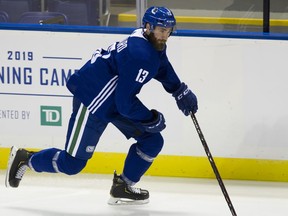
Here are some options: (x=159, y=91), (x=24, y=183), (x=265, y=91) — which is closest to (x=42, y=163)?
(x=24, y=183)

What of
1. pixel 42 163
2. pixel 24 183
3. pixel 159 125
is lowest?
pixel 24 183

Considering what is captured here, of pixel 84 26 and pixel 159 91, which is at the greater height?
pixel 84 26

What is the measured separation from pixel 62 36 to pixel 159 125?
3.92 feet

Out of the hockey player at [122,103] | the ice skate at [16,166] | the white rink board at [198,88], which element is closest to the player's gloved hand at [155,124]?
the hockey player at [122,103]

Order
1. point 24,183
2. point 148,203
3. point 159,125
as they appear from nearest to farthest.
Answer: point 159,125
point 148,203
point 24,183

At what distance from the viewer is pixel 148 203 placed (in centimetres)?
458

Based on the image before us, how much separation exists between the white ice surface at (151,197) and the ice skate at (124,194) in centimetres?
4

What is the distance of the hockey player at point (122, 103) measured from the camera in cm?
399

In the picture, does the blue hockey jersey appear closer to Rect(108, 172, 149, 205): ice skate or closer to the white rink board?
Rect(108, 172, 149, 205): ice skate

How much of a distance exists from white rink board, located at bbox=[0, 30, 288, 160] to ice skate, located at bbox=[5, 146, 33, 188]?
2.06ft

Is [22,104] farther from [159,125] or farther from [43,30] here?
[159,125]

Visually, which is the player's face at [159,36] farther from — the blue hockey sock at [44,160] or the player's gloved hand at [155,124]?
the blue hockey sock at [44,160]

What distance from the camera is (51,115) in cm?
511

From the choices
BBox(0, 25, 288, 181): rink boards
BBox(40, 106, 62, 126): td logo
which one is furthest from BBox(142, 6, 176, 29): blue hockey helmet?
BBox(40, 106, 62, 126): td logo
